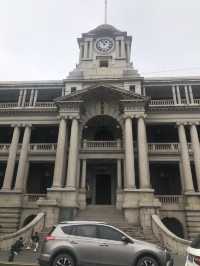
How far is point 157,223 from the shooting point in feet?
62.4

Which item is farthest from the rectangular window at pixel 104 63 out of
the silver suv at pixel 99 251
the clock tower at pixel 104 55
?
the silver suv at pixel 99 251

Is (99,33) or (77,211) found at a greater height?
(99,33)

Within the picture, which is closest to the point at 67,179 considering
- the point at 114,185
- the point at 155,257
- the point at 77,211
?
the point at 77,211

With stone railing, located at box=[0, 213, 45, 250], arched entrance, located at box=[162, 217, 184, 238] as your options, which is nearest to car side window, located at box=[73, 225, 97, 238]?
stone railing, located at box=[0, 213, 45, 250]

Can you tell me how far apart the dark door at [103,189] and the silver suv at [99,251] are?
18552 millimetres

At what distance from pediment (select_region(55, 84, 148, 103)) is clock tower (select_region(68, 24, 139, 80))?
9.85 ft

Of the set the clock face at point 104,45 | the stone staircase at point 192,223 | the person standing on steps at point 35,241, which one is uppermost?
the clock face at point 104,45

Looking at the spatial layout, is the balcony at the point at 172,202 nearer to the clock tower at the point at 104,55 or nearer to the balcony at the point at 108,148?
the balcony at the point at 108,148

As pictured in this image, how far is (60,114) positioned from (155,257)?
66.1 feet

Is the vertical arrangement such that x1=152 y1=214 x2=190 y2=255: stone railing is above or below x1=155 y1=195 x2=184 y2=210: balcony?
below

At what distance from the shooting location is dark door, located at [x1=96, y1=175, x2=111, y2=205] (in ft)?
91.1

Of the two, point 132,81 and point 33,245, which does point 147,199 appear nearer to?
point 33,245

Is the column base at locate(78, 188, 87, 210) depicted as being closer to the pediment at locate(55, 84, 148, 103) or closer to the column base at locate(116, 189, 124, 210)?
the column base at locate(116, 189, 124, 210)

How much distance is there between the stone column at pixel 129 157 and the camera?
23.9 metres
